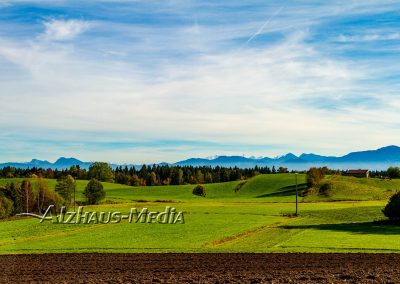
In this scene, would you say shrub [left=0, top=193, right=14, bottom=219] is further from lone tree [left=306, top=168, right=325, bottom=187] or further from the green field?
lone tree [left=306, top=168, right=325, bottom=187]

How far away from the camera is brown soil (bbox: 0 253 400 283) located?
28.8 m

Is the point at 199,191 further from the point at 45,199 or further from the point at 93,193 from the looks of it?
the point at 45,199

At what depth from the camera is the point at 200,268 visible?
111ft

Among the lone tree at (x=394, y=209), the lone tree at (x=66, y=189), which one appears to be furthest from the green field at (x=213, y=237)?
the lone tree at (x=66, y=189)

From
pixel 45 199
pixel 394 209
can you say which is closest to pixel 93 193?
pixel 45 199

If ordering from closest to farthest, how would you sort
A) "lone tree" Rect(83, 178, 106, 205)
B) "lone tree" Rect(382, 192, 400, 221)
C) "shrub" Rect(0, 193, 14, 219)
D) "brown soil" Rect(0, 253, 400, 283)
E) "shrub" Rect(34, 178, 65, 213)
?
1. "brown soil" Rect(0, 253, 400, 283)
2. "lone tree" Rect(382, 192, 400, 221)
3. "shrub" Rect(0, 193, 14, 219)
4. "shrub" Rect(34, 178, 65, 213)
5. "lone tree" Rect(83, 178, 106, 205)

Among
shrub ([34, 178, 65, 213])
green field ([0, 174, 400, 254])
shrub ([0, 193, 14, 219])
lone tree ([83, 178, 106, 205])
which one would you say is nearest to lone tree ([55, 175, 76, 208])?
shrub ([34, 178, 65, 213])

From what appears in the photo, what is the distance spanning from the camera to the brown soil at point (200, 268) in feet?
94.5

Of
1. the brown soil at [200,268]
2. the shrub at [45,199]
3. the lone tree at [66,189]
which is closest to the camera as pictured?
the brown soil at [200,268]

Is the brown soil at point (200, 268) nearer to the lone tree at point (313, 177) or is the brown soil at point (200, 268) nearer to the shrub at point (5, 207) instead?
the shrub at point (5, 207)

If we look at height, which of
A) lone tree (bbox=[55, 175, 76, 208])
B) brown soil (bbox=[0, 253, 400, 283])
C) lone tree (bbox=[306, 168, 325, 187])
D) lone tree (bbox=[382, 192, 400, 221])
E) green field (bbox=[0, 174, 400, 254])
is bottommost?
green field (bbox=[0, 174, 400, 254])

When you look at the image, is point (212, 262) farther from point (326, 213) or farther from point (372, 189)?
point (372, 189)

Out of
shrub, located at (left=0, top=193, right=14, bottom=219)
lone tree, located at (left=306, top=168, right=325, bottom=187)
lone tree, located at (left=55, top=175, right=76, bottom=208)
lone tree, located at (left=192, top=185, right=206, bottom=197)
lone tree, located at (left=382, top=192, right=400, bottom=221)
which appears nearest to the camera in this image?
lone tree, located at (left=382, top=192, right=400, bottom=221)

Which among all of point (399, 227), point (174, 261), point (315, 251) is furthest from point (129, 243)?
point (399, 227)
